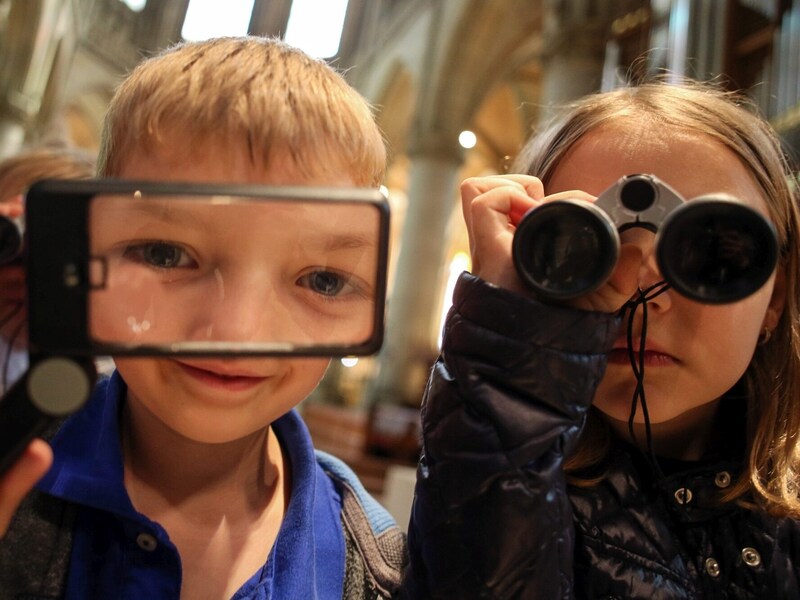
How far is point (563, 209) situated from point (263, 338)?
34cm

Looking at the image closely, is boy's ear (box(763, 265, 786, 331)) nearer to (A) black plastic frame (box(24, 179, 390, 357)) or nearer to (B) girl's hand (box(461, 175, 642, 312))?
(B) girl's hand (box(461, 175, 642, 312))

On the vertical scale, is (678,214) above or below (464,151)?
below

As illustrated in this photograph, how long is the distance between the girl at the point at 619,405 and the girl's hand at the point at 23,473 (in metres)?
0.44

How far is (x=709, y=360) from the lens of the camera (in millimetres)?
931

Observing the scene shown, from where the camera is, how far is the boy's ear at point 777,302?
1071 millimetres

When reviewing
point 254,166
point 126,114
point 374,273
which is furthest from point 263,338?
point 126,114

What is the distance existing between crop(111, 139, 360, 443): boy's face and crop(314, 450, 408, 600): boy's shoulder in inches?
11.6

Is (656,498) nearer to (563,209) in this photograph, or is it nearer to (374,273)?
(563,209)

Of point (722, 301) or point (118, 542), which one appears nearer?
point (722, 301)

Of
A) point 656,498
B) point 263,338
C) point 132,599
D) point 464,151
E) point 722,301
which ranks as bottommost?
point 132,599

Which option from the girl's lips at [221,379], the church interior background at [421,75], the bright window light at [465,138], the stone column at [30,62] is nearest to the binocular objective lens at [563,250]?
the girl's lips at [221,379]

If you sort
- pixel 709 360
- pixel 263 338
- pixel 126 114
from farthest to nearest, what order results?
pixel 709 360, pixel 126 114, pixel 263 338

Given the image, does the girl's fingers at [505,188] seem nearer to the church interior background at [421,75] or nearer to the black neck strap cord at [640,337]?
the black neck strap cord at [640,337]

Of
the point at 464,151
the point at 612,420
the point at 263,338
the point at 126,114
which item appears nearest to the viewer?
the point at 263,338
